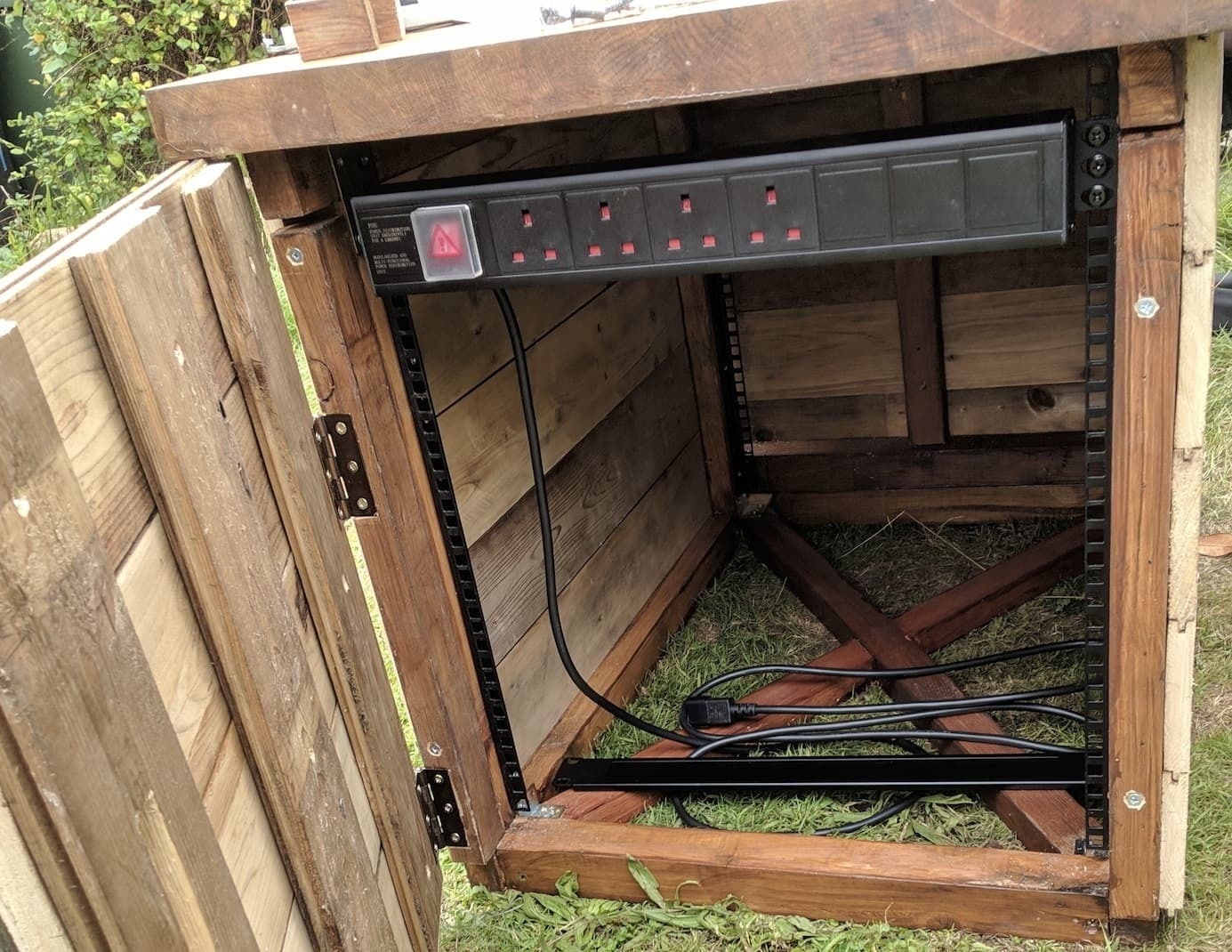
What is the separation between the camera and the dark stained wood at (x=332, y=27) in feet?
3.62

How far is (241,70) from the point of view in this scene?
1147 mm

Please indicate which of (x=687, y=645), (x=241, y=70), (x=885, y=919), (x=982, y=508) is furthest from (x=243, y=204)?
(x=982, y=508)

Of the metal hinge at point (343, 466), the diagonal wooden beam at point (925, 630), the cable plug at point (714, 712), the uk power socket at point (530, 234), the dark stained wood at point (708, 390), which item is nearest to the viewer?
the uk power socket at point (530, 234)

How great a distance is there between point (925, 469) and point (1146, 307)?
1.38 meters

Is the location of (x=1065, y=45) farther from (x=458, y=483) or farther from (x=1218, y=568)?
(x=1218, y=568)

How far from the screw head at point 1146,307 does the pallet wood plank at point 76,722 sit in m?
0.88

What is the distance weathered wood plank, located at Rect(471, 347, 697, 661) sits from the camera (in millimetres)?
1646

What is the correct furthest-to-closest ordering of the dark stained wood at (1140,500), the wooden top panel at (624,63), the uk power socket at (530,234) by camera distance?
1. the uk power socket at (530,234)
2. the dark stained wood at (1140,500)
3. the wooden top panel at (624,63)

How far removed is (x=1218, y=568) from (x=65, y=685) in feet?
6.76

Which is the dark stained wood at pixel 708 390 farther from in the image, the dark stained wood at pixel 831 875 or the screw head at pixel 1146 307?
the screw head at pixel 1146 307

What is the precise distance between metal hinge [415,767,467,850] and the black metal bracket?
0.21 metres

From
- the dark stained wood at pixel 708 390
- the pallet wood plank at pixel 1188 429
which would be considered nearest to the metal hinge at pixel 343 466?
the pallet wood plank at pixel 1188 429

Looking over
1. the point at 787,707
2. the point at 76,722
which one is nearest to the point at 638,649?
the point at 787,707

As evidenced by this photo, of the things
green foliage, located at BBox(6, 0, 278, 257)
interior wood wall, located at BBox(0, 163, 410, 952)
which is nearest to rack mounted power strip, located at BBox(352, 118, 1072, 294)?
interior wood wall, located at BBox(0, 163, 410, 952)
